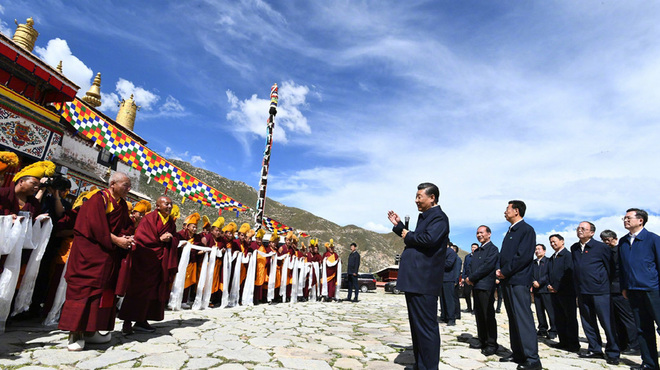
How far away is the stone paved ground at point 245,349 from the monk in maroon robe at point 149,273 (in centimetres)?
25

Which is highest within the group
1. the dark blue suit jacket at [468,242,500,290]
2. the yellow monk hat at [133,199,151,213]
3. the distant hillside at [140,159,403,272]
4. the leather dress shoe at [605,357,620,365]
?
the distant hillside at [140,159,403,272]

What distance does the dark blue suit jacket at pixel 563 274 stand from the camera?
5535 millimetres

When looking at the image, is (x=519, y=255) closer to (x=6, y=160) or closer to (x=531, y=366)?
(x=531, y=366)

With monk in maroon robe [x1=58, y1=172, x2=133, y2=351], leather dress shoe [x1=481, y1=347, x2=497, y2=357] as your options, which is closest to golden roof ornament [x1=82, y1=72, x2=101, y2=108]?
monk in maroon robe [x1=58, y1=172, x2=133, y2=351]

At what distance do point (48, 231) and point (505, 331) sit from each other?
7.98 m

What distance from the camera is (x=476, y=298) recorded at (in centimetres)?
488

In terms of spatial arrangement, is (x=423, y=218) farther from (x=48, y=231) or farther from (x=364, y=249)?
(x=364, y=249)

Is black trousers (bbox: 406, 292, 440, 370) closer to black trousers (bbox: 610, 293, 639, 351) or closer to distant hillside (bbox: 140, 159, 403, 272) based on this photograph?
black trousers (bbox: 610, 293, 639, 351)

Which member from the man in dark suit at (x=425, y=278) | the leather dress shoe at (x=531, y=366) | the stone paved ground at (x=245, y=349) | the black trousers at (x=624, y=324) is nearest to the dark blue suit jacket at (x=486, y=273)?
the stone paved ground at (x=245, y=349)

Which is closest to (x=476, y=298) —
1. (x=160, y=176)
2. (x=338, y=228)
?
(x=160, y=176)

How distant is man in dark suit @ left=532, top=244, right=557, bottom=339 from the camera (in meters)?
6.32

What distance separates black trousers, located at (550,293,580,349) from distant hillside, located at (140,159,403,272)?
6718 cm

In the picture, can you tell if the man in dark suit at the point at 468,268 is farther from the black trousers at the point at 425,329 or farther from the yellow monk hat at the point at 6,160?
the yellow monk hat at the point at 6,160

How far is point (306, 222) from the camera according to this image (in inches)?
3991
